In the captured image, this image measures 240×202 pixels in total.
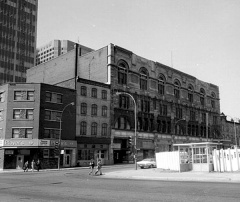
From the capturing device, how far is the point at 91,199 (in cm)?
1283

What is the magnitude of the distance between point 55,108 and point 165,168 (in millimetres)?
22531

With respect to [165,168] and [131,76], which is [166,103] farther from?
[165,168]

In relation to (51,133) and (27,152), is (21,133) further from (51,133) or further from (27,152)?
(51,133)

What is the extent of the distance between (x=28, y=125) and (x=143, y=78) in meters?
28.8

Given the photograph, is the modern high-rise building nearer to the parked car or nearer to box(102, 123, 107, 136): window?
box(102, 123, 107, 136): window

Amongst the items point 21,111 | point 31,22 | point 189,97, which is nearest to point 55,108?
point 21,111

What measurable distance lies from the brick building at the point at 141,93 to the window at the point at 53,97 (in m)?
4.18

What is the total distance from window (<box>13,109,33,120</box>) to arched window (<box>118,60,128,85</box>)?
783 inches

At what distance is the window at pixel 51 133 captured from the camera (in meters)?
47.7

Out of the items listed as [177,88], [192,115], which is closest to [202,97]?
[192,115]

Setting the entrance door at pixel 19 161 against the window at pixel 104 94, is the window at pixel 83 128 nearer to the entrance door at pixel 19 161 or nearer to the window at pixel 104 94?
the window at pixel 104 94

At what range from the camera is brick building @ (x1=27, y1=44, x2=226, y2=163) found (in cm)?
5906

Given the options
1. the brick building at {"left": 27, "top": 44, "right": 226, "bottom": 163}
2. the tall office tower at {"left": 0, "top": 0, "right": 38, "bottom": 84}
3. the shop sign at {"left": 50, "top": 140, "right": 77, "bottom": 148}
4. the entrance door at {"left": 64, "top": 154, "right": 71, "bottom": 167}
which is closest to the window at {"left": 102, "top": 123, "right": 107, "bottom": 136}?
the brick building at {"left": 27, "top": 44, "right": 226, "bottom": 163}

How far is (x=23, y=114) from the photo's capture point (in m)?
46.9
